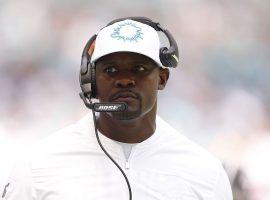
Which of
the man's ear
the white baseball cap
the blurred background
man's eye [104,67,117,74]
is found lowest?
the blurred background

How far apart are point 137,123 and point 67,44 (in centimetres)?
68

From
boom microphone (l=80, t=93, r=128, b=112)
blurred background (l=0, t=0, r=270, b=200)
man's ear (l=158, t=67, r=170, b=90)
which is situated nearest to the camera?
boom microphone (l=80, t=93, r=128, b=112)

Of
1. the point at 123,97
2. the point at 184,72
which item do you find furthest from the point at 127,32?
the point at 184,72

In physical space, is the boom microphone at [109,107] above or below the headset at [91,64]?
below

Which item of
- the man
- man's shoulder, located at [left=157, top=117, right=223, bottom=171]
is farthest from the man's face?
man's shoulder, located at [left=157, top=117, right=223, bottom=171]

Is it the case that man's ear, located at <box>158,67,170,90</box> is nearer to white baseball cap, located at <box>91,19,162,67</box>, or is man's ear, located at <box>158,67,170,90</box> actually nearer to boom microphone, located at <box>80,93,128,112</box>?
white baseball cap, located at <box>91,19,162,67</box>

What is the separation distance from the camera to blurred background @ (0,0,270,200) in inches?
68.9

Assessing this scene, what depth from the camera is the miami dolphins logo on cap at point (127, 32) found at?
114cm

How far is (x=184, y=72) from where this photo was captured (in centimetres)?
180

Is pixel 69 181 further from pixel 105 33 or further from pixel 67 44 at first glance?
pixel 67 44

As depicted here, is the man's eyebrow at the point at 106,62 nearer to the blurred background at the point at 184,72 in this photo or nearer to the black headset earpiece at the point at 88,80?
the black headset earpiece at the point at 88,80

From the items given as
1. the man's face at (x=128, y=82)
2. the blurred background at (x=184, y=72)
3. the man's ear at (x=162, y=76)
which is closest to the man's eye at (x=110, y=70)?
the man's face at (x=128, y=82)

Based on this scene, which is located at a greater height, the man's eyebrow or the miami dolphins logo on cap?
the miami dolphins logo on cap

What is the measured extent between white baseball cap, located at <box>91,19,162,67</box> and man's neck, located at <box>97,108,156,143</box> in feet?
0.34
